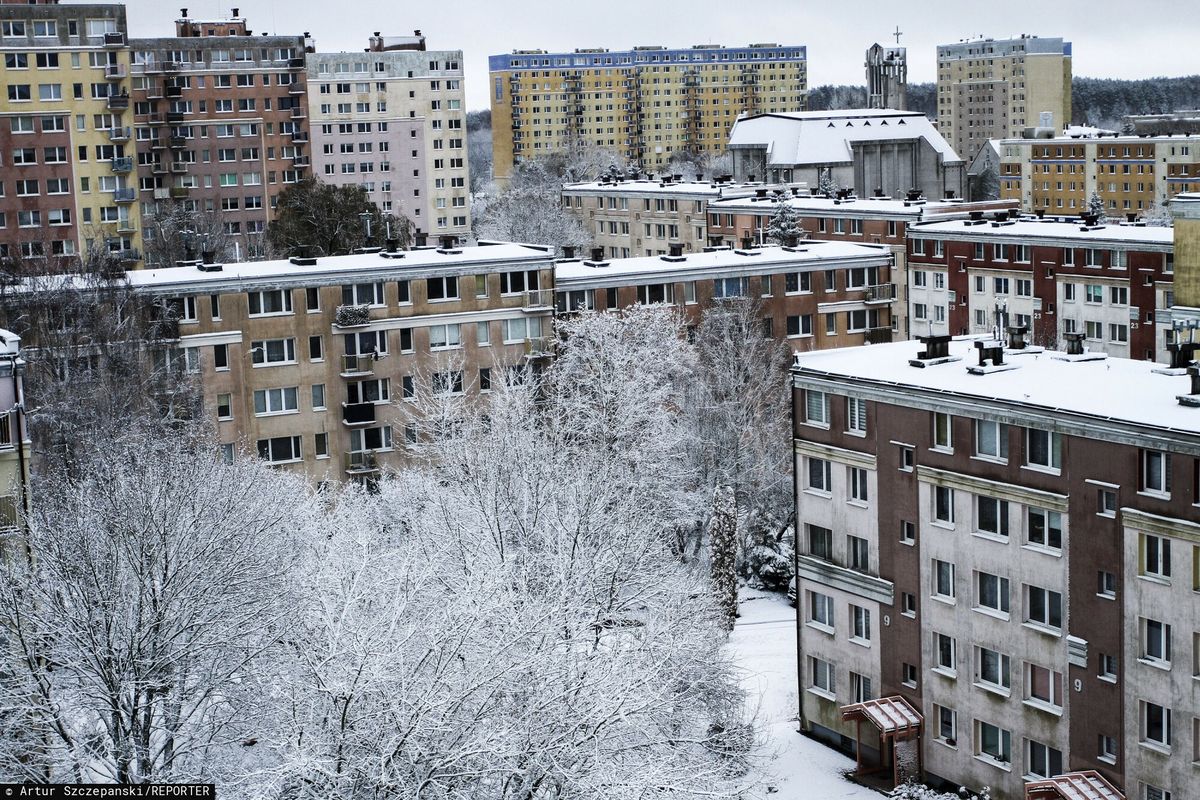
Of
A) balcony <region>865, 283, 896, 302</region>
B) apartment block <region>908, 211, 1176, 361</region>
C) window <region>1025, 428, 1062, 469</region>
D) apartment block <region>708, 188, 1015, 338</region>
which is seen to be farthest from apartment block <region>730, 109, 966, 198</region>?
window <region>1025, 428, 1062, 469</region>

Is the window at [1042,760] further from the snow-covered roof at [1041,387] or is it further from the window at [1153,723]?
the snow-covered roof at [1041,387]

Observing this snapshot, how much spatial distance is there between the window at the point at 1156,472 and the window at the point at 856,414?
27.9 ft

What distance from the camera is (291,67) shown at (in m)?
116

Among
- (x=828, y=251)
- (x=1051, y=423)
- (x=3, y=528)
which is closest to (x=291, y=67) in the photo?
(x=828, y=251)

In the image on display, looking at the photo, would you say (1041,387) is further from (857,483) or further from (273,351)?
(273,351)

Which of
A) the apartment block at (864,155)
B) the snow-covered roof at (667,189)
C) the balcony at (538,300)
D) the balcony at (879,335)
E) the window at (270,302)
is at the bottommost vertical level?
the balcony at (879,335)

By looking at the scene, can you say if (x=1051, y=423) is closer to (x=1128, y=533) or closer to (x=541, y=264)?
(x=1128, y=533)

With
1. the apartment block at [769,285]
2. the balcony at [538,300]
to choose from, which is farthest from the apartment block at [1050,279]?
the balcony at [538,300]

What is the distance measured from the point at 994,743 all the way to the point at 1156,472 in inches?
320

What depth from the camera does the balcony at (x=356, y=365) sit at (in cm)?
5603

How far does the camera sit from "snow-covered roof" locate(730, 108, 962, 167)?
400 ft

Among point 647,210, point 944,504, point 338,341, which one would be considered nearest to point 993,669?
point 944,504

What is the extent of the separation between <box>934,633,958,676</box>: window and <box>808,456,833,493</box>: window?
16.7ft

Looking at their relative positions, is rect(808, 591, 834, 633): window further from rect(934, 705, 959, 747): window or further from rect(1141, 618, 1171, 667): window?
rect(1141, 618, 1171, 667): window
